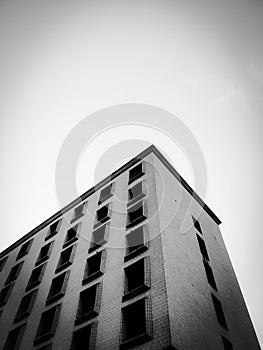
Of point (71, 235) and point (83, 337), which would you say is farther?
point (71, 235)

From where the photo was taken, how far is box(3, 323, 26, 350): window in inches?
776

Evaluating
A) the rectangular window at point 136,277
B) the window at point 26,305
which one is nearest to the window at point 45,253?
the window at point 26,305

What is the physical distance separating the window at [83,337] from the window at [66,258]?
726 centimetres

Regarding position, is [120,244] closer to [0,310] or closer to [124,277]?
[124,277]

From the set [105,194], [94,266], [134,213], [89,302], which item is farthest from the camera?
[105,194]

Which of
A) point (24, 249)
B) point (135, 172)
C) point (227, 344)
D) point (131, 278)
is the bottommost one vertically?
point (227, 344)

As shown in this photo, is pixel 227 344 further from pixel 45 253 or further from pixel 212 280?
pixel 45 253

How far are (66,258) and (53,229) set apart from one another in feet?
28.1

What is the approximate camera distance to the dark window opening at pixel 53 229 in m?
30.4

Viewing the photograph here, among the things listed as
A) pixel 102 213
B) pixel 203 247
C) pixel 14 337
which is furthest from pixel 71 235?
pixel 203 247

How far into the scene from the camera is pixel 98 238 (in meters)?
23.2

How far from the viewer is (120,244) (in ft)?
65.0

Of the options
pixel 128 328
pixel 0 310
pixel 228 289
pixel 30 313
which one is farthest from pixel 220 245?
pixel 0 310

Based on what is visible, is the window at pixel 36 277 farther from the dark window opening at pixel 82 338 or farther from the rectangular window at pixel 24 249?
the dark window opening at pixel 82 338
